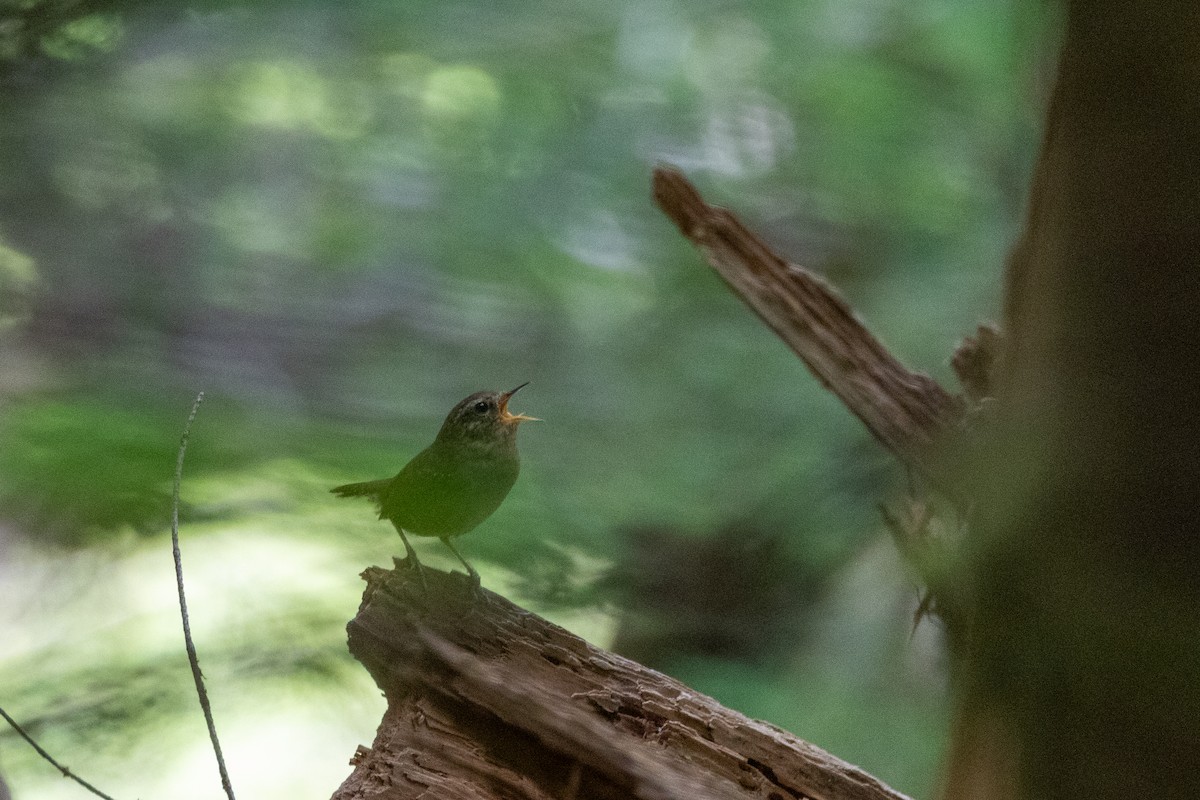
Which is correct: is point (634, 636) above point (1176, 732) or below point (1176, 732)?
above

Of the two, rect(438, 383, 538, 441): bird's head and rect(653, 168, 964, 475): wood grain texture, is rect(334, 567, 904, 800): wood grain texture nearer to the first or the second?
rect(438, 383, 538, 441): bird's head

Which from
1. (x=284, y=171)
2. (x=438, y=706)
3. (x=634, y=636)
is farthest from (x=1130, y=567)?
(x=284, y=171)

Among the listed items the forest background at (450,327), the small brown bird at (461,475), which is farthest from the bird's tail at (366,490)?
the forest background at (450,327)

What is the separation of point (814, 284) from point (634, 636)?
59 cm

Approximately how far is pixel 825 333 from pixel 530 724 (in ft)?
1.77

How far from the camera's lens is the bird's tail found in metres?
0.81

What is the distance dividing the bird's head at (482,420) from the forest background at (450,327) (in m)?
0.23

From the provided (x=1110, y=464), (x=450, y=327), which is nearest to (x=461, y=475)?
(x=1110, y=464)

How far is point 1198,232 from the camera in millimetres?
371

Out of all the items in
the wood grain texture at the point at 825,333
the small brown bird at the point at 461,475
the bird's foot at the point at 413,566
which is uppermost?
the wood grain texture at the point at 825,333

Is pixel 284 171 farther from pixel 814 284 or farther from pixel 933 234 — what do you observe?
pixel 933 234

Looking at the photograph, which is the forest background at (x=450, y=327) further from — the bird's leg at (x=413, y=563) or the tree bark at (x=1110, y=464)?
the tree bark at (x=1110, y=464)

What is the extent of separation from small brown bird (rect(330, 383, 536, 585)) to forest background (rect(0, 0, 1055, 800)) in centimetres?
20

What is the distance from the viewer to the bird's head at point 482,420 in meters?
0.77
